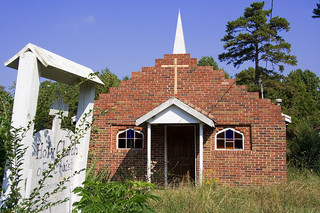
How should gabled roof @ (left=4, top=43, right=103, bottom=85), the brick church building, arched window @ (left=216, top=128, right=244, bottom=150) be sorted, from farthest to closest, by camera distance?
arched window @ (left=216, top=128, right=244, bottom=150) < the brick church building < gabled roof @ (left=4, top=43, right=103, bottom=85)

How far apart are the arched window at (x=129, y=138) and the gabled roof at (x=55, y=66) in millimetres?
7980

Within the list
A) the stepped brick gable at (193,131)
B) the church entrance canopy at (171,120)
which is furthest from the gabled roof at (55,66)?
the stepped brick gable at (193,131)

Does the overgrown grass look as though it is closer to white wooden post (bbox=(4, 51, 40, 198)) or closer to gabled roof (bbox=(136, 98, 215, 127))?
gabled roof (bbox=(136, 98, 215, 127))

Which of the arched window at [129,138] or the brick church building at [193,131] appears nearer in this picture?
the brick church building at [193,131]

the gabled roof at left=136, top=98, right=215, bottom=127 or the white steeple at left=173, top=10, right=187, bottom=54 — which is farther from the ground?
the white steeple at left=173, top=10, right=187, bottom=54

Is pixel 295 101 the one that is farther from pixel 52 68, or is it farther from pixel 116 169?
pixel 52 68

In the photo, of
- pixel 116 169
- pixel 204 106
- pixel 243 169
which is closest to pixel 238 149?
pixel 243 169

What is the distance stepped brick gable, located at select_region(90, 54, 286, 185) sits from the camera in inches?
453

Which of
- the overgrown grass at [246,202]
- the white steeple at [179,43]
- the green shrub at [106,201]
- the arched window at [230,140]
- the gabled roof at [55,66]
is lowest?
the overgrown grass at [246,202]

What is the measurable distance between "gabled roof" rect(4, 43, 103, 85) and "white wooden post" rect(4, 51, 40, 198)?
0.22ft

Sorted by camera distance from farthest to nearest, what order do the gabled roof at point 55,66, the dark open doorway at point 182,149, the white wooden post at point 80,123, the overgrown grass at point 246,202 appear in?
the dark open doorway at point 182,149 → the overgrown grass at point 246,202 → the white wooden post at point 80,123 → the gabled roof at point 55,66

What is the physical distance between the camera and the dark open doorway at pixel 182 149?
41.0 ft

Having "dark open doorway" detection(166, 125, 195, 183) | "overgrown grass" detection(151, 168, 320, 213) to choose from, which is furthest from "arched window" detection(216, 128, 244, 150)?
"overgrown grass" detection(151, 168, 320, 213)

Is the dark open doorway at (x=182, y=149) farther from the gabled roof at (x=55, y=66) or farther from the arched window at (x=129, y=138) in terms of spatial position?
the gabled roof at (x=55, y=66)
